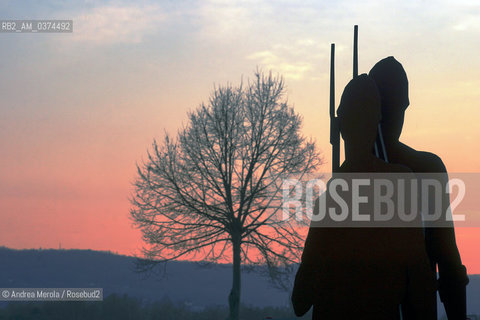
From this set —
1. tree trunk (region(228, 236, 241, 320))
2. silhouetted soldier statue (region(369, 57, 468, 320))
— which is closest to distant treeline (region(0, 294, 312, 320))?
tree trunk (region(228, 236, 241, 320))

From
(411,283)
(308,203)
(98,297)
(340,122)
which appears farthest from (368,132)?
(98,297)

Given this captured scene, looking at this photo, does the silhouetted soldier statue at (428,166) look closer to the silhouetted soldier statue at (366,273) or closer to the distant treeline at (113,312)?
the silhouetted soldier statue at (366,273)

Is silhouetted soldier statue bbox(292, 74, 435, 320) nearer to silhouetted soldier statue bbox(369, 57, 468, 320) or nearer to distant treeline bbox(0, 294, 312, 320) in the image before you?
silhouetted soldier statue bbox(369, 57, 468, 320)

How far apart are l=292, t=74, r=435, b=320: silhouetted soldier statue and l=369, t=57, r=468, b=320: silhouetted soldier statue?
0.72 m

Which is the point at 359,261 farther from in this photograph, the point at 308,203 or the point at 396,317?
the point at 308,203

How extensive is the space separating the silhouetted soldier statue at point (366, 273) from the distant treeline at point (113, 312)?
792 inches

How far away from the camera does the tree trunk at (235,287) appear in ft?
68.8

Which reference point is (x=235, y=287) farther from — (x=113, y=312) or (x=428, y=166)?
(x=428, y=166)

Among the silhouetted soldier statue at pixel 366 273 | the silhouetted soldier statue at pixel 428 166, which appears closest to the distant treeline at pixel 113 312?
the silhouetted soldier statue at pixel 428 166

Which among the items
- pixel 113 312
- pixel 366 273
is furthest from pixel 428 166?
pixel 113 312

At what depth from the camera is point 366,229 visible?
195 inches

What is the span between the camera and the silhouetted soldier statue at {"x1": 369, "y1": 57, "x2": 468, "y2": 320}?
5.61 meters

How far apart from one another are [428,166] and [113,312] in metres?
22.0

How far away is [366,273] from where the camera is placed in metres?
4.91
